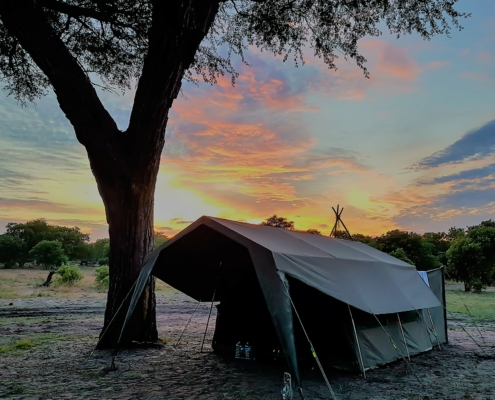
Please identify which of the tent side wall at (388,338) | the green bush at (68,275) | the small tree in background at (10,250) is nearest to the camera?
the tent side wall at (388,338)

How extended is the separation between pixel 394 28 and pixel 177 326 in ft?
27.4

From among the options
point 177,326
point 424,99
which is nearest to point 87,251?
point 177,326

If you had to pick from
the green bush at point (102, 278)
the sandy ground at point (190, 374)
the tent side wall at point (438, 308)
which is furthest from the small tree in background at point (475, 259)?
the green bush at point (102, 278)

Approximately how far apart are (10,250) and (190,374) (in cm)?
4303

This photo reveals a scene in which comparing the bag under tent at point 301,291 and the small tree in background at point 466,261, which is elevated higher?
the small tree in background at point 466,261

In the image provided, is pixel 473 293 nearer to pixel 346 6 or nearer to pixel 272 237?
pixel 346 6

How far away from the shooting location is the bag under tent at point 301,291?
5.23 meters

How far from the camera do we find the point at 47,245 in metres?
34.8

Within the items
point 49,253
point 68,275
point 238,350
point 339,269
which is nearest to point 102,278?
point 68,275

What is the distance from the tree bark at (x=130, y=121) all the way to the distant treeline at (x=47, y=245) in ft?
95.9

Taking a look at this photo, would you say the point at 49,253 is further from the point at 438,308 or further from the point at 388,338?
the point at 388,338

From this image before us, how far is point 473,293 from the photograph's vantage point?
23.9 metres

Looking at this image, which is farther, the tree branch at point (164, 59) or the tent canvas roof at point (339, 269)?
the tree branch at point (164, 59)

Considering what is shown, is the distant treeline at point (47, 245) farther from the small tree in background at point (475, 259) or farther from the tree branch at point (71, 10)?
the tree branch at point (71, 10)
